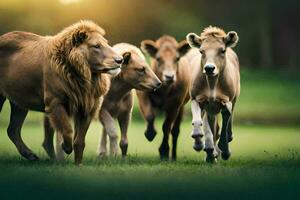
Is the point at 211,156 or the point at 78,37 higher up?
the point at 78,37

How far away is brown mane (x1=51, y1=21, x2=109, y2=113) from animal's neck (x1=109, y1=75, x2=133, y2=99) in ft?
4.89

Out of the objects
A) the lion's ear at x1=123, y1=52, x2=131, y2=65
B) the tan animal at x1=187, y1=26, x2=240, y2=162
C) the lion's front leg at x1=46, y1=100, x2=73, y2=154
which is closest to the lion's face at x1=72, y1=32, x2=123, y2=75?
the lion's front leg at x1=46, y1=100, x2=73, y2=154

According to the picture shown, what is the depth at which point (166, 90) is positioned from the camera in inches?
527

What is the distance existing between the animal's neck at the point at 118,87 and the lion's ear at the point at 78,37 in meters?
1.76

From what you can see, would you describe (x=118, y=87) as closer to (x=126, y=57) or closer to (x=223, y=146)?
(x=126, y=57)

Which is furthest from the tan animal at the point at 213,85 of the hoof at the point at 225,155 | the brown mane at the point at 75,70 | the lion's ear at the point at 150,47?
the lion's ear at the point at 150,47

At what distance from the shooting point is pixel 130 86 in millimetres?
12867

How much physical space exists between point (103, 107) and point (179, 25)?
19.9 metres

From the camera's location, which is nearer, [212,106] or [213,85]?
[213,85]

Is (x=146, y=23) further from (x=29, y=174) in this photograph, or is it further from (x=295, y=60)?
(x=29, y=174)

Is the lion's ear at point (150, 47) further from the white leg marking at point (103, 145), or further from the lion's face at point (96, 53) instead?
the lion's face at point (96, 53)

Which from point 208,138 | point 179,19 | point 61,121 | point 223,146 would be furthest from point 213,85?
point 179,19

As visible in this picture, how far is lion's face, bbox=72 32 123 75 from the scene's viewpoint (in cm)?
1116

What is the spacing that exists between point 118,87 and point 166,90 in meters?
0.88
